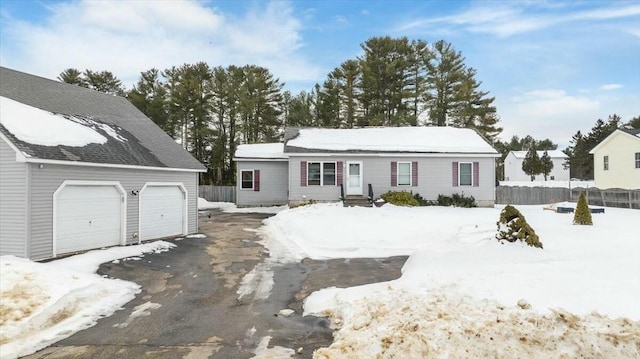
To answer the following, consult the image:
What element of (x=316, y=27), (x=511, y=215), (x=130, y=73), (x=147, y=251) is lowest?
(x=147, y=251)

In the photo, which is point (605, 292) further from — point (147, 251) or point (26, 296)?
point (147, 251)

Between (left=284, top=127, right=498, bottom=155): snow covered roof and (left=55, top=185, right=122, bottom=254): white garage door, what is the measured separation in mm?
10769

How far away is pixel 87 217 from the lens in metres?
10.8

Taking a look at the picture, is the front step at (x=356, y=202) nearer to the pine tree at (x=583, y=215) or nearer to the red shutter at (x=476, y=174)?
the red shutter at (x=476, y=174)

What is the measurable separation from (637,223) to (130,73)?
44.7 metres

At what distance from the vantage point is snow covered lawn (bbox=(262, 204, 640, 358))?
4.20 meters

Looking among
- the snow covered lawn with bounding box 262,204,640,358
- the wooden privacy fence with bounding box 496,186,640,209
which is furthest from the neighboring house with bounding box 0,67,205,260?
the wooden privacy fence with bounding box 496,186,640,209

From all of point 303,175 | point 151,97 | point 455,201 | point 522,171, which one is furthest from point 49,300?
Answer: point 522,171

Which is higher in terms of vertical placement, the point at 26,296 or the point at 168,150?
the point at 168,150

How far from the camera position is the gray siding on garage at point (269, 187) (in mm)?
25641

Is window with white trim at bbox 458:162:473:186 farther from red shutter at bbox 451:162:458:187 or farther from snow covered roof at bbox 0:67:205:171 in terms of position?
snow covered roof at bbox 0:67:205:171

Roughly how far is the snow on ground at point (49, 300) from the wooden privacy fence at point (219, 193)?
1994 centimetres

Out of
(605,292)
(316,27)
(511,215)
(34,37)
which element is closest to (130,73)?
(34,37)

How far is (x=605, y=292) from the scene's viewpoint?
5.43m
